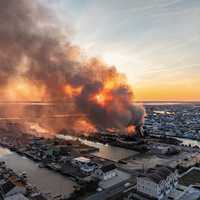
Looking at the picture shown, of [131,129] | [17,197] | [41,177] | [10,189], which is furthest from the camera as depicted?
[131,129]

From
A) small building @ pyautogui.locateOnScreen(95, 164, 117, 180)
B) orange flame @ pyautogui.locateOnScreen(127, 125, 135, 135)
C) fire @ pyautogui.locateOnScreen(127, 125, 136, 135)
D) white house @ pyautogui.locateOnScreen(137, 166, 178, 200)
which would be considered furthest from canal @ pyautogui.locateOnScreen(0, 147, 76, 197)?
fire @ pyautogui.locateOnScreen(127, 125, 136, 135)

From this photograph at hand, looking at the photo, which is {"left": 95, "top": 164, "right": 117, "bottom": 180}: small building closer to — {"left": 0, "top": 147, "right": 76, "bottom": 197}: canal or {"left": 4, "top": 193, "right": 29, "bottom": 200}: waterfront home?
{"left": 0, "top": 147, "right": 76, "bottom": 197}: canal

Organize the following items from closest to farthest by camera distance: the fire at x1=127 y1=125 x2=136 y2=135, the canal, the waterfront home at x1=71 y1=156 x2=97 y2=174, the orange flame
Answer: the canal
the waterfront home at x1=71 y1=156 x2=97 y2=174
the orange flame
the fire at x1=127 y1=125 x2=136 y2=135

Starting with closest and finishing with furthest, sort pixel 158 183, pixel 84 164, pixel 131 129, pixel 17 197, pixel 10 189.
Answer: pixel 17 197 < pixel 158 183 < pixel 10 189 < pixel 84 164 < pixel 131 129

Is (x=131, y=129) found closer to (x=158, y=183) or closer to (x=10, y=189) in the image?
(x=158, y=183)

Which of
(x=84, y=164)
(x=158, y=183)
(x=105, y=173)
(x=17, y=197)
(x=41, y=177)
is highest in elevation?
(x=158, y=183)

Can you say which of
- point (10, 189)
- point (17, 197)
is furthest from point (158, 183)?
point (10, 189)
